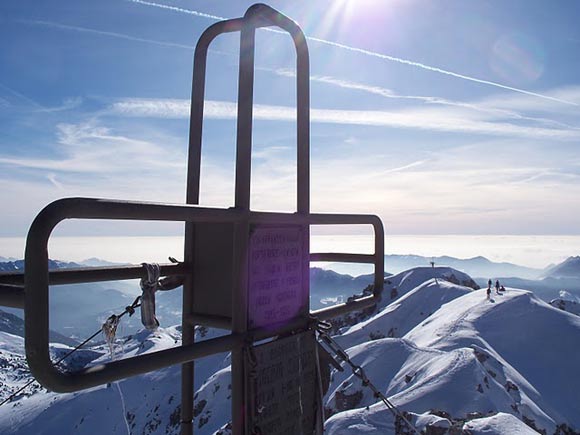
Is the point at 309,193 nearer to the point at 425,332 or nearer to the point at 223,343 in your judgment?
the point at 223,343

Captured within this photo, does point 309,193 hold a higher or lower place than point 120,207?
higher

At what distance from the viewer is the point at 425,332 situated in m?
47.6

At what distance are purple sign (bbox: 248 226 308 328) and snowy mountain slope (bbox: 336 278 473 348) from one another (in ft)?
192

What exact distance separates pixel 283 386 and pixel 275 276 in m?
0.66

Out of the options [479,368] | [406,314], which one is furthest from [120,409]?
[479,368]

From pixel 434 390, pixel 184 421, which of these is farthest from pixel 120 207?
pixel 434 390

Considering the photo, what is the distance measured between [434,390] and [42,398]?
131202 mm

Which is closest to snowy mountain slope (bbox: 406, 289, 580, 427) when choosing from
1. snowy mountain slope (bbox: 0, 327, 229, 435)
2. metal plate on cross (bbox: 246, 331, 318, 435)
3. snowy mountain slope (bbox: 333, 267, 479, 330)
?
snowy mountain slope (bbox: 333, 267, 479, 330)

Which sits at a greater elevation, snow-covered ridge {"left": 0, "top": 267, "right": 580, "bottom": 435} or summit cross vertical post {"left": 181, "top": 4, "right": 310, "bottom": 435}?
summit cross vertical post {"left": 181, "top": 4, "right": 310, "bottom": 435}

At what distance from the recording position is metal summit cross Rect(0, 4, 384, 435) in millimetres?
2619

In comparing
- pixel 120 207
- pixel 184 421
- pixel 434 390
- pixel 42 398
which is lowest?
pixel 42 398

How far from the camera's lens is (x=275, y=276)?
3057mm

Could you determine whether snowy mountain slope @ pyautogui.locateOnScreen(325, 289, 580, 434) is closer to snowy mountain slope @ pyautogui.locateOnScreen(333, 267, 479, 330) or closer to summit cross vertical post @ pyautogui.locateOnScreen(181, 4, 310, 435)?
summit cross vertical post @ pyautogui.locateOnScreen(181, 4, 310, 435)

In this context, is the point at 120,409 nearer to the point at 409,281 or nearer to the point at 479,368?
the point at 409,281
